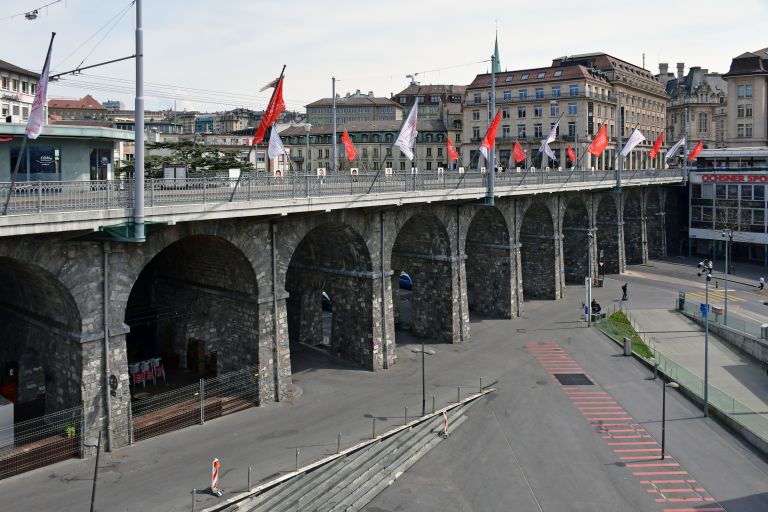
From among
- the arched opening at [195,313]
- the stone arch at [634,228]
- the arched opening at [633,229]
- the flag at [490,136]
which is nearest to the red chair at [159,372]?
the arched opening at [195,313]

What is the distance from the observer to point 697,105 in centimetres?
12619

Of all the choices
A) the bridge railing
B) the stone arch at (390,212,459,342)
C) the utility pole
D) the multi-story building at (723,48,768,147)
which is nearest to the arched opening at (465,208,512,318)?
the bridge railing

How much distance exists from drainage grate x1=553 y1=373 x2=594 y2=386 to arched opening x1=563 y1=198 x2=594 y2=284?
1110 inches

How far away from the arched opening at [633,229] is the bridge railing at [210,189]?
132 ft

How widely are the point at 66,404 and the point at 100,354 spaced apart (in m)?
2.81

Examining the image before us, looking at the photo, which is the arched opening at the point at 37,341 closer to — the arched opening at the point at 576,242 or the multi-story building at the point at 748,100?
the arched opening at the point at 576,242

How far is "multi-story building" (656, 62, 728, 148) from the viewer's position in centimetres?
12631

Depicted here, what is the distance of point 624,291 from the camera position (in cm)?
5925

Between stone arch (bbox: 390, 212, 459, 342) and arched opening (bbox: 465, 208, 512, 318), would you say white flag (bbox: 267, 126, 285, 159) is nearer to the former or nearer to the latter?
stone arch (bbox: 390, 212, 459, 342)

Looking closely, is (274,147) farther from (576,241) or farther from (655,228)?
(655,228)

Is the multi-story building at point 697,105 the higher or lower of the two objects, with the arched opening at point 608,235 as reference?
higher

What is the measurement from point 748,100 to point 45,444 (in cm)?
10734

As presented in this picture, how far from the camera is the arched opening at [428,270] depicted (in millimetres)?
45375

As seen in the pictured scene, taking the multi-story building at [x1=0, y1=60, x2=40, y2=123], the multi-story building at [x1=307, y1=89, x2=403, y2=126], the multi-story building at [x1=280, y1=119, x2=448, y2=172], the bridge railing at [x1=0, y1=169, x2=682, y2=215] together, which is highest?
the multi-story building at [x1=307, y1=89, x2=403, y2=126]
